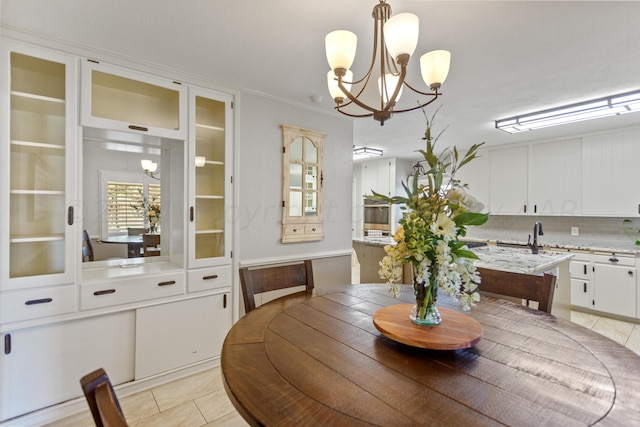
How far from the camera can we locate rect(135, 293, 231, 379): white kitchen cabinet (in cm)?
223

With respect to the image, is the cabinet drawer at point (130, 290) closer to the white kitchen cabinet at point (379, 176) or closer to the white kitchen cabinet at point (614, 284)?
the white kitchen cabinet at point (379, 176)

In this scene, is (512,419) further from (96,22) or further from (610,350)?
(96,22)

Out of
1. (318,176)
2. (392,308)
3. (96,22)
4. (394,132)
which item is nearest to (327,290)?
(392,308)

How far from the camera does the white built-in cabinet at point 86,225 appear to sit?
6.08 feet

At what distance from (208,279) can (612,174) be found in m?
5.03

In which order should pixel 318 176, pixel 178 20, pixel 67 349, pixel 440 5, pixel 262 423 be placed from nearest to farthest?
pixel 262 423 → pixel 440 5 → pixel 178 20 → pixel 67 349 → pixel 318 176

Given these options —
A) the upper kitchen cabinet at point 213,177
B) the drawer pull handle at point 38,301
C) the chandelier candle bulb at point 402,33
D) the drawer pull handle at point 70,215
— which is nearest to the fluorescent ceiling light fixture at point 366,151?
the upper kitchen cabinet at point 213,177

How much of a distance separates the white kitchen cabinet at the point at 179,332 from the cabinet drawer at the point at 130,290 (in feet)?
0.35

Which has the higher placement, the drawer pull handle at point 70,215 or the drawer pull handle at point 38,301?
the drawer pull handle at point 70,215

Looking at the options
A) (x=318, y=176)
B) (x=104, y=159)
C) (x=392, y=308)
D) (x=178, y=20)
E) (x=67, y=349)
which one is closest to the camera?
(x=392, y=308)

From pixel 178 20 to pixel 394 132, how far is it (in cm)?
296

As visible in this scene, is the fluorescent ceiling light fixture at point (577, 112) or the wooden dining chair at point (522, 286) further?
the fluorescent ceiling light fixture at point (577, 112)

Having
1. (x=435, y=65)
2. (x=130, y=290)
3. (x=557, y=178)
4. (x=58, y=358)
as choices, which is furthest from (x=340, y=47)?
(x=557, y=178)

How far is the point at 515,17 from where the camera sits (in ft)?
5.43
